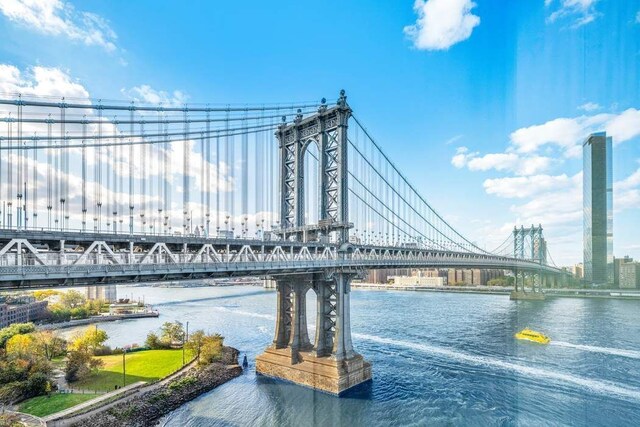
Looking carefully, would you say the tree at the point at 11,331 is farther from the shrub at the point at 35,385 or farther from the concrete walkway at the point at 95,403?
the concrete walkway at the point at 95,403

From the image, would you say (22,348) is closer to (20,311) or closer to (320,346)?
(320,346)

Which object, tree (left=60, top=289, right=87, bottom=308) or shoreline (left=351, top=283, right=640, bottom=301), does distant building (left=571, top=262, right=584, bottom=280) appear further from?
tree (left=60, top=289, right=87, bottom=308)

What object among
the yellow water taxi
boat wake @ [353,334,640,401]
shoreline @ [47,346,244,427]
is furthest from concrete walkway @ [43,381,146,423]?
the yellow water taxi

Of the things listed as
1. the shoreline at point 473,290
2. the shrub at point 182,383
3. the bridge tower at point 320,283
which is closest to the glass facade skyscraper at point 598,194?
the bridge tower at point 320,283

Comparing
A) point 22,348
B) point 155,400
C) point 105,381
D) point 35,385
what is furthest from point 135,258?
point 22,348

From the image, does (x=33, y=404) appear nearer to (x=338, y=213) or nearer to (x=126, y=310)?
(x=338, y=213)

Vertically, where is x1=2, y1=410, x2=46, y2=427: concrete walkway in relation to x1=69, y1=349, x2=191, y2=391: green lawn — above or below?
above
